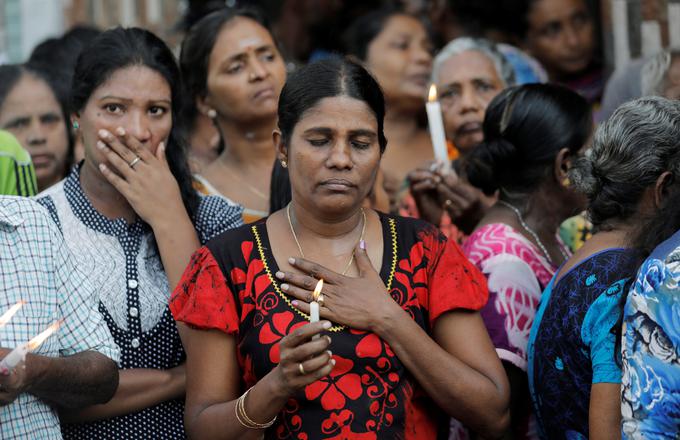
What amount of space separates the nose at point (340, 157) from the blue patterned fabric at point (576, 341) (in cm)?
74

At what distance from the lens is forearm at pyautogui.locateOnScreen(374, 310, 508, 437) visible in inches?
105

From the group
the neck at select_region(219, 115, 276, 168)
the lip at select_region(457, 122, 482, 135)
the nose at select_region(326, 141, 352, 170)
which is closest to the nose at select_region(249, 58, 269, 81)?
the neck at select_region(219, 115, 276, 168)

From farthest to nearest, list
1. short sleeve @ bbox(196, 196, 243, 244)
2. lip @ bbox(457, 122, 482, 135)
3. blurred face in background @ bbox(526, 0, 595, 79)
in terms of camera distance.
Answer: blurred face in background @ bbox(526, 0, 595, 79)
lip @ bbox(457, 122, 482, 135)
short sleeve @ bbox(196, 196, 243, 244)

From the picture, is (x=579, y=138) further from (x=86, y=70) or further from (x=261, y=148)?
(x=86, y=70)

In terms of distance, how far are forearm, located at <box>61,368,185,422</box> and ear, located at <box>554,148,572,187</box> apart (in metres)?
1.50

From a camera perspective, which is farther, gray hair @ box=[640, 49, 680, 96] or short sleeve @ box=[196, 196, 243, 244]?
gray hair @ box=[640, 49, 680, 96]

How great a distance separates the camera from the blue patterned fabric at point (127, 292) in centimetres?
302

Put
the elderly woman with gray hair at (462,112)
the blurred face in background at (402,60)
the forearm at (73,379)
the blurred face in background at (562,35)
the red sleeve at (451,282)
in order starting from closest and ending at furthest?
the forearm at (73,379) → the red sleeve at (451,282) → the elderly woman with gray hair at (462,112) → the blurred face in background at (402,60) → the blurred face in background at (562,35)

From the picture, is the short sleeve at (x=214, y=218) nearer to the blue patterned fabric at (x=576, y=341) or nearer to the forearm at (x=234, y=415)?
the forearm at (x=234, y=415)

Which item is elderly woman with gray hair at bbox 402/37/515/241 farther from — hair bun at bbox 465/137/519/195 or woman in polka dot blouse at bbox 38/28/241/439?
woman in polka dot blouse at bbox 38/28/241/439

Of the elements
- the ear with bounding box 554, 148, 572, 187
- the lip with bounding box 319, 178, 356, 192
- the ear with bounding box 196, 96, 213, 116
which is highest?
the ear with bounding box 196, 96, 213, 116

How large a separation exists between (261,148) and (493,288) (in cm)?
144

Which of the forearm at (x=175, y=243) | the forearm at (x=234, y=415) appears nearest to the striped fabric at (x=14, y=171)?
the forearm at (x=175, y=243)

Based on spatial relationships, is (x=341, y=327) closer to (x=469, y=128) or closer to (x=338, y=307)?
(x=338, y=307)
